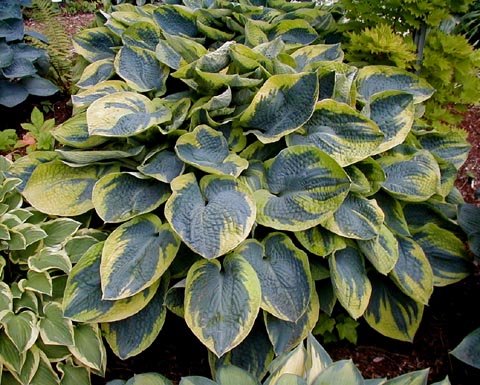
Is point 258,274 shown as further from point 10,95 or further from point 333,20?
point 10,95

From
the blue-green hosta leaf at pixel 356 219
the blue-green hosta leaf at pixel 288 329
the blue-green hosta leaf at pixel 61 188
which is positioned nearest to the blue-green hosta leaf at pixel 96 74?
the blue-green hosta leaf at pixel 61 188

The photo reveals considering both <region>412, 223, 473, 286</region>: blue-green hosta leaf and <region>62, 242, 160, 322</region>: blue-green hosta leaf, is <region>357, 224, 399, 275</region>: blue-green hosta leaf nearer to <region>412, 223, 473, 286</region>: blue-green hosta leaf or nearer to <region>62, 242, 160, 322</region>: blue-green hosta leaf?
<region>412, 223, 473, 286</region>: blue-green hosta leaf

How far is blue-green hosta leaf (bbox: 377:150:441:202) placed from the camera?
199 cm

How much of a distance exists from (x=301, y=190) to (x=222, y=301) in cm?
46

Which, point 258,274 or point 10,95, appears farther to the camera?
point 10,95

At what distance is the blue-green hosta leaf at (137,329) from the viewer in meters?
1.77

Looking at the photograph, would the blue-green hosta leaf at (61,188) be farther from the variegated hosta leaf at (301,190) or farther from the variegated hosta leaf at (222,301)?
the variegated hosta leaf at (301,190)

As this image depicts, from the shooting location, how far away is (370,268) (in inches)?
79.4

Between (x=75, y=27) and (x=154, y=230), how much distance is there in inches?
122

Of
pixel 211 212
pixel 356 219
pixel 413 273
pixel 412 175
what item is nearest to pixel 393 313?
pixel 413 273

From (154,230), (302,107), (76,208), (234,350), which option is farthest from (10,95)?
(234,350)

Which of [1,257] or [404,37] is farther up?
[404,37]

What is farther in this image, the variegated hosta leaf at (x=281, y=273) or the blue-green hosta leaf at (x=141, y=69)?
the blue-green hosta leaf at (x=141, y=69)

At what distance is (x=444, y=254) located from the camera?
2.03 m
